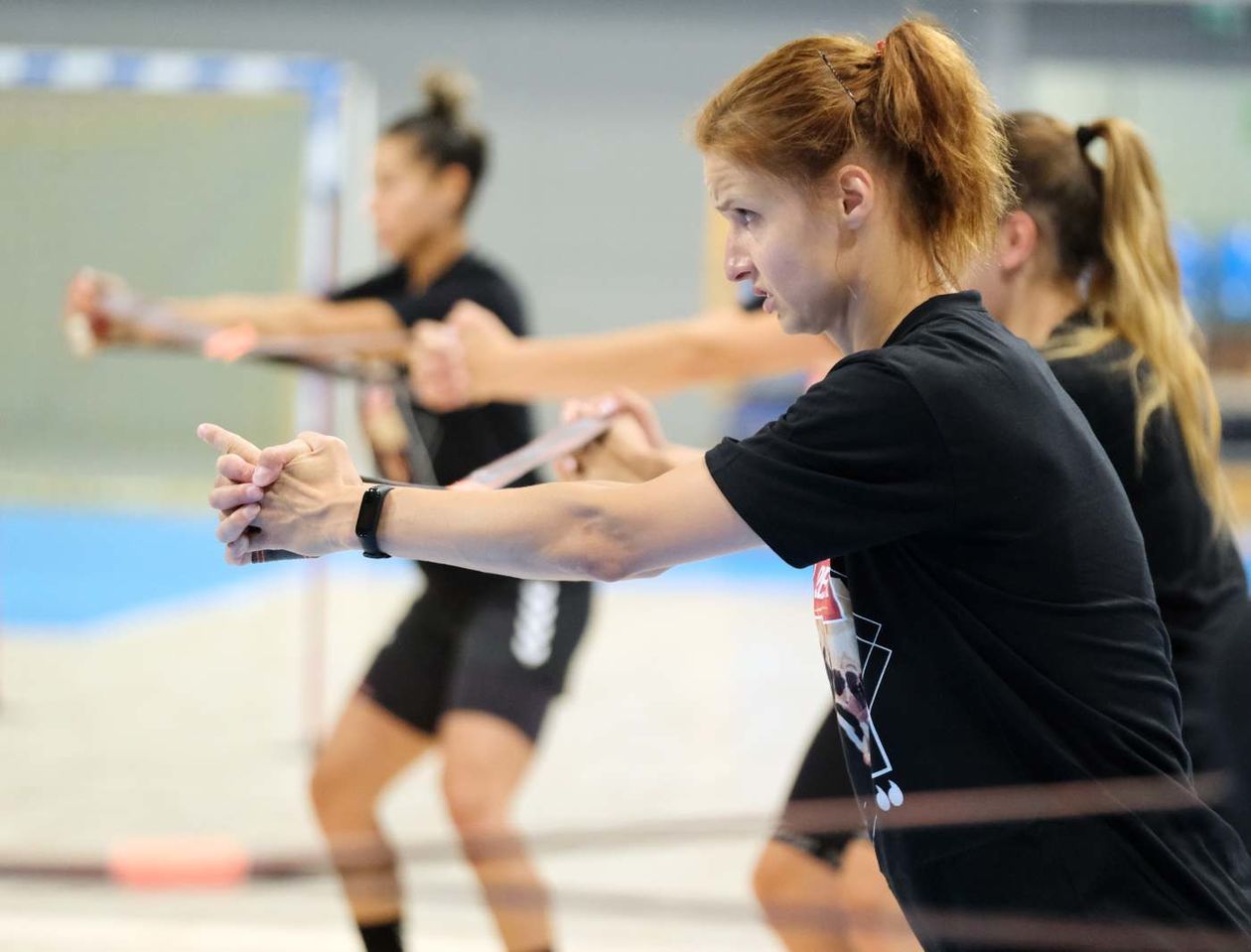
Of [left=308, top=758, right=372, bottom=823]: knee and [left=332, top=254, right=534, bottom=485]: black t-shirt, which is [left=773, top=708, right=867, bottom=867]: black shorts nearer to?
[left=308, top=758, right=372, bottom=823]: knee

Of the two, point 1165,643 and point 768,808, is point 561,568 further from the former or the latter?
point 768,808

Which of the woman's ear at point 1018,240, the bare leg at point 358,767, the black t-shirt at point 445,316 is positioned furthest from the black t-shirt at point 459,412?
the woman's ear at point 1018,240

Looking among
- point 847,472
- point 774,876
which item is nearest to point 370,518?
point 847,472

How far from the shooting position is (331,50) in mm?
11586

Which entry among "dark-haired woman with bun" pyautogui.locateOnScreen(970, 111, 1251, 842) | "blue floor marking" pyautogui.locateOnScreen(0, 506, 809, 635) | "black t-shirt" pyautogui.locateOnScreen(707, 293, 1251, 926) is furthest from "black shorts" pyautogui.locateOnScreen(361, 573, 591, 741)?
"blue floor marking" pyautogui.locateOnScreen(0, 506, 809, 635)

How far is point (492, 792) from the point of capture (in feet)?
8.01

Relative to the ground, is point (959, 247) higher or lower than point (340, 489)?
higher

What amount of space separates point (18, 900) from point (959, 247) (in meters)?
2.45

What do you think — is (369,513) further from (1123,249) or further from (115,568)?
(115,568)

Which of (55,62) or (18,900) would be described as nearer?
(18,900)

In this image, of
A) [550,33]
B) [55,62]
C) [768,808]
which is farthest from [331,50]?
[768,808]

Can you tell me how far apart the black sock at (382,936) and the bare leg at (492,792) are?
0.16 meters

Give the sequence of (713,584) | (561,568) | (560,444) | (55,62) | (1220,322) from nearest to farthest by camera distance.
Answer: (561,568) → (560,444) → (55,62) → (713,584) → (1220,322)

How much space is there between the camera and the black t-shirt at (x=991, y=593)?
1.21 m
